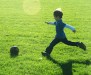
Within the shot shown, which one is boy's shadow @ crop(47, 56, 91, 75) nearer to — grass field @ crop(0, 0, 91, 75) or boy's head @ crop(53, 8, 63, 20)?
grass field @ crop(0, 0, 91, 75)

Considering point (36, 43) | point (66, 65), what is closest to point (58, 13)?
point (66, 65)

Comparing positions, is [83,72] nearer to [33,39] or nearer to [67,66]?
[67,66]

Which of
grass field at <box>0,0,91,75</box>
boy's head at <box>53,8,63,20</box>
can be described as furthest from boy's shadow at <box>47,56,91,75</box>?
A: boy's head at <box>53,8,63,20</box>

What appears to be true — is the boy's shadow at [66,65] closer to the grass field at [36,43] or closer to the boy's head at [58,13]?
the grass field at [36,43]

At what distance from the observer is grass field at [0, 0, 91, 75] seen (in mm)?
8305

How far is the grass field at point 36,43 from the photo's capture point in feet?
27.2

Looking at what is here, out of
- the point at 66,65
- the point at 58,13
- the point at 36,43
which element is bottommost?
the point at 36,43

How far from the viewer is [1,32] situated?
12875 mm

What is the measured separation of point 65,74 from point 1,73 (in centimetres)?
176

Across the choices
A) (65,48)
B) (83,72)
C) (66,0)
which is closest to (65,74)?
(83,72)

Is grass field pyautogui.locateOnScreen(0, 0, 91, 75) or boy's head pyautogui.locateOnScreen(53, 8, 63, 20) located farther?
boy's head pyautogui.locateOnScreen(53, 8, 63, 20)

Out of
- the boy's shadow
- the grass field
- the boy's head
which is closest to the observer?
the boy's shadow

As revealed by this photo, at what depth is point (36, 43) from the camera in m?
11.1

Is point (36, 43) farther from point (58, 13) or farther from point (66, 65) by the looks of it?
point (66, 65)
